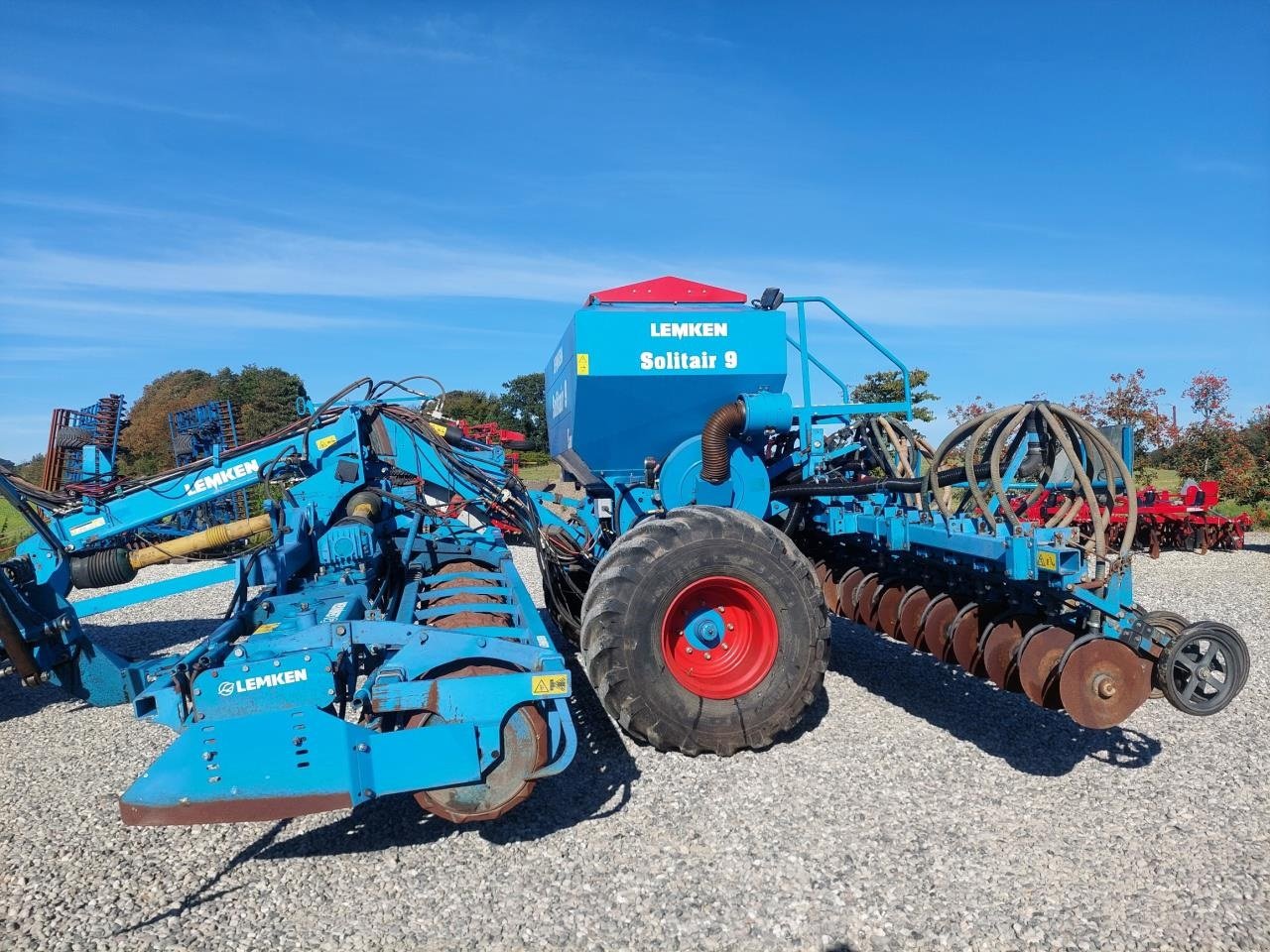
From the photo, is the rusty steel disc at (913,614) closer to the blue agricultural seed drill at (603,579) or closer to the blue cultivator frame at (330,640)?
the blue agricultural seed drill at (603,579)

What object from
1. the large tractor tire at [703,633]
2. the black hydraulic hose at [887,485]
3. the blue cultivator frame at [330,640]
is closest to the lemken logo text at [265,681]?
the blue cultivator frame at [330,640]

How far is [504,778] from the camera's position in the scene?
12.0 ft

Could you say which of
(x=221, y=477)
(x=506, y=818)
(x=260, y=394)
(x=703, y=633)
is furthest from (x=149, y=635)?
(x=260, y=394)

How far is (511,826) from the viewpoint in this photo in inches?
157

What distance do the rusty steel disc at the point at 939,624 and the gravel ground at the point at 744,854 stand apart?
54 cm

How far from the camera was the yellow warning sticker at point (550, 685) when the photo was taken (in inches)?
143

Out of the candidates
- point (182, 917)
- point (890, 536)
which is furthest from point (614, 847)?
point (890, 536)

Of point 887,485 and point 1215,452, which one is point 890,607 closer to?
point 887,485

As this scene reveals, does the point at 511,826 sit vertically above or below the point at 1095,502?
below

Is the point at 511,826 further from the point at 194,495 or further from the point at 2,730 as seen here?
the point at 2,730

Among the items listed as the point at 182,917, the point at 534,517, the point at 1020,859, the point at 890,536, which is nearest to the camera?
the point at 182,917

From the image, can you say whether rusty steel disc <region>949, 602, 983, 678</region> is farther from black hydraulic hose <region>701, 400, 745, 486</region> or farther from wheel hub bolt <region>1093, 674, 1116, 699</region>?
black hydraulic hose <region>701, 400, 745, 486</region>

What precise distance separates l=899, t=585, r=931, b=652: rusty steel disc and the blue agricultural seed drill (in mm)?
22

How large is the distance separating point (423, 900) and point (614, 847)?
856 millimetres
